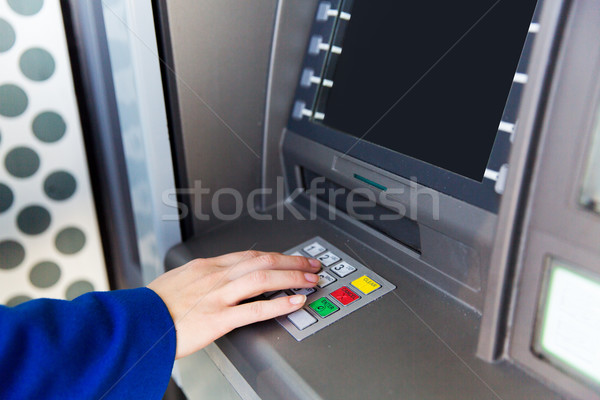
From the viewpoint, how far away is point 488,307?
608 millimetres

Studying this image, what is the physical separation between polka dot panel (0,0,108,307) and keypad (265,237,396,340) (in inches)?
23.4

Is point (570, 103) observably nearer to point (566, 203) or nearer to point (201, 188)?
point (566, 203)

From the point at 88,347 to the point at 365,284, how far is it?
49 cm

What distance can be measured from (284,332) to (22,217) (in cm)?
73

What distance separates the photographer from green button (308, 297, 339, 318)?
0.81 metres

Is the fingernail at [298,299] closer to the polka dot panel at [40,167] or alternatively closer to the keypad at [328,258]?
the keypad at [328,258]

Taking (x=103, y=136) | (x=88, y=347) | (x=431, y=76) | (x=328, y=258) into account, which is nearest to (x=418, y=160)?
(x=431, y=76)

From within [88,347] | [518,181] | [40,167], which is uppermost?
[518,181]

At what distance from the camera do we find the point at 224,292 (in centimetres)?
81

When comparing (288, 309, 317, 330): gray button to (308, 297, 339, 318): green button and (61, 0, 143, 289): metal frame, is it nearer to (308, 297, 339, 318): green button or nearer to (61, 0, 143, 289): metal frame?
(308, 297, 339, 318): green button

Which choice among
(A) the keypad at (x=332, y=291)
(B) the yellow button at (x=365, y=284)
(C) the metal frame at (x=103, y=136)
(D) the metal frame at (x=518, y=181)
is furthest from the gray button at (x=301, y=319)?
(C) the metal frame at (x=103, y=136)

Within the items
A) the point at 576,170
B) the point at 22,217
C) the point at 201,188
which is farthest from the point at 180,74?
the point at 576,170

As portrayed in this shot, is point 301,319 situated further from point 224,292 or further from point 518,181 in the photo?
point 518,181

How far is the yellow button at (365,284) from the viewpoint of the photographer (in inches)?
34.4
